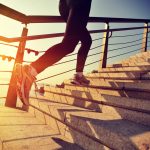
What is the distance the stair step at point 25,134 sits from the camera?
1889 millimetres

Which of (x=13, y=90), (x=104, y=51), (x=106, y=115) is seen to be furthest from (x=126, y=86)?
(x=104, y=51)

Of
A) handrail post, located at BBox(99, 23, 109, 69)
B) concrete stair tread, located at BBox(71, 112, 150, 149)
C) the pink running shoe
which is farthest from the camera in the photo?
handrail post, located at BBox(99, 23, 109, 69)

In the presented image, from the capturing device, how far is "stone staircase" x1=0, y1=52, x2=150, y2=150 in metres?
1.76

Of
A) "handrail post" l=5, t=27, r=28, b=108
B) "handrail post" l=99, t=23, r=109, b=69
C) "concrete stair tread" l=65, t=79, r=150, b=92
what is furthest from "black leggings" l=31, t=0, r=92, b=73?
"handrail post" l=99, t=23, r=109, b=69

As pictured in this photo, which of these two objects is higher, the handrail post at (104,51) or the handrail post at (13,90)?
the handrail post at (104,51)

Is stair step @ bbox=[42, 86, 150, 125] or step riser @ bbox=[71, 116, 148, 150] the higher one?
stair step @ bbox=[42, 86, 150, 125]

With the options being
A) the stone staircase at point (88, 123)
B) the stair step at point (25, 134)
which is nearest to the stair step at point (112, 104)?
the stone staircase at point (88, 123)

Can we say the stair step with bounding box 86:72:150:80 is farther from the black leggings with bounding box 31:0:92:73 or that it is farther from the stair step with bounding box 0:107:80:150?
the stair step with bounding box 0:107:80:150

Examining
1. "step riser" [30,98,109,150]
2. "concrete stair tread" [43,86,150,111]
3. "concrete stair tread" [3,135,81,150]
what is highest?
"concrete stair tread" [43,86,150,111]

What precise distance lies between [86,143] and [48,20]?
1.79 metres

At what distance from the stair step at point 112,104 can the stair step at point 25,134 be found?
2.16ft

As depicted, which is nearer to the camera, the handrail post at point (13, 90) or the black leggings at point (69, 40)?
the black leggings at point (69, 40)

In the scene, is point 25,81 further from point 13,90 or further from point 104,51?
point 104,51

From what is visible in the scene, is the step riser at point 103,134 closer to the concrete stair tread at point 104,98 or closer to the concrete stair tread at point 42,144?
the concrete stair tread at point 42,144
